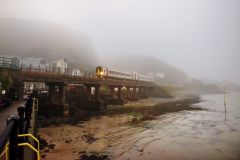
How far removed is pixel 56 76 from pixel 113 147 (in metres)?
15.4

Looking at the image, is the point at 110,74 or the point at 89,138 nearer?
the point at 89,138

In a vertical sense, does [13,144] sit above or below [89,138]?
above

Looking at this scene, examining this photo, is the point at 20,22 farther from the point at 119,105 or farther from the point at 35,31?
the point at 119,105

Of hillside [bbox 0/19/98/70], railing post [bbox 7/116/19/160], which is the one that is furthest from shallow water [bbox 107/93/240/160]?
hillside [bbox 0/19/98/70]

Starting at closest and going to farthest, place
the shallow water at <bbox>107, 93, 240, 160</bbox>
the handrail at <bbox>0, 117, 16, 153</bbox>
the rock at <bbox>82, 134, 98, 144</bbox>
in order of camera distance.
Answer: the handrail at <bbox>0, 117, 16, 153</bbox>
the shallow water at <bbox>107, 93, 240, 160</bbox>
the rock at <bbox>82, 134, 98, 144</bbox>

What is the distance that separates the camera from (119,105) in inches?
1555

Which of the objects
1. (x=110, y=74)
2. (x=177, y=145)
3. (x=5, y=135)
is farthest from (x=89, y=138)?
(x=110, y=74)

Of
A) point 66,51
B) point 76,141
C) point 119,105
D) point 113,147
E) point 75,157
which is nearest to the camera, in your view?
point 75,157

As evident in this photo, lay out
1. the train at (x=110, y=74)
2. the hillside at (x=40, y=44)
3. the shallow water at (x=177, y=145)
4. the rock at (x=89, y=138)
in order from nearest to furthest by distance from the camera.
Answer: the shallow water at (x=177, y=145) → the rock at (x=89, y=138) → the train at (x=110, y=74) → the hillside at (x=40, y=44)

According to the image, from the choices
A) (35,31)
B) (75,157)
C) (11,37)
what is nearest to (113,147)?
(75,157)

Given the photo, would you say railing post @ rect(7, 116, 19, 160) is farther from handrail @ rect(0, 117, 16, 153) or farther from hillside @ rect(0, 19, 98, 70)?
hillside @ rect(0, 19, 98, 70)

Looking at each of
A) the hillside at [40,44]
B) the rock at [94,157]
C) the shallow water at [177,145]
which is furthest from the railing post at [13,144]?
the hillside at [40,44]

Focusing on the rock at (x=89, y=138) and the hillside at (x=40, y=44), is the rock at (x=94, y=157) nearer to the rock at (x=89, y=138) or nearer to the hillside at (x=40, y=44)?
the rock at (x=89, y=138)

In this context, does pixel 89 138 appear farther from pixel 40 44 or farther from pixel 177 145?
pixel 40 44
